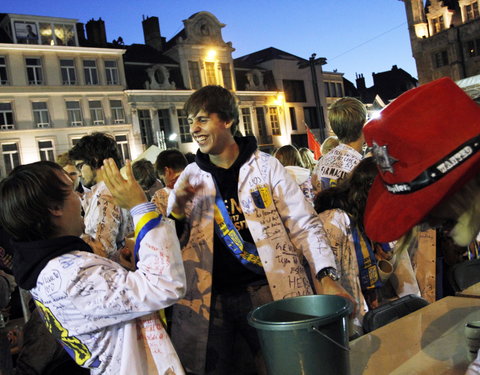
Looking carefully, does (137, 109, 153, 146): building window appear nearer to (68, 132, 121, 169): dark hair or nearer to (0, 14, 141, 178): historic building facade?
(0, 14, 141, 178): historic building facade

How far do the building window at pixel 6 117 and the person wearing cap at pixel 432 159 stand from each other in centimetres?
2843

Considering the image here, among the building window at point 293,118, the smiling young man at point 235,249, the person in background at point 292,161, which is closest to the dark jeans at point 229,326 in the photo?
the smiling young man at point 235,249

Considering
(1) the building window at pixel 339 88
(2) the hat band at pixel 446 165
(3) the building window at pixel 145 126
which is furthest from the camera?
(1) the building window at pixel 339 88

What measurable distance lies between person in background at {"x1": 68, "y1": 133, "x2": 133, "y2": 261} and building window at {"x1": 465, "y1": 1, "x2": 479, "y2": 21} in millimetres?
46756

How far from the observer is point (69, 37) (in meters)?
29.0

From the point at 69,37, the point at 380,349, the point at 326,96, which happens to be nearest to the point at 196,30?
the point at 69,37

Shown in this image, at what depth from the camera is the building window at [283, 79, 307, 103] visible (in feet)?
126

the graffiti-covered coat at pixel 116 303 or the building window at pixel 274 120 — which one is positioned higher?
the building window at pixel 274 120

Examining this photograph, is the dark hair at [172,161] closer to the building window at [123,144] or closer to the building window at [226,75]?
the building window at [123,144]

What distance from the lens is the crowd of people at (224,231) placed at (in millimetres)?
1269

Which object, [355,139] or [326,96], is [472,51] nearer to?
[326,96]

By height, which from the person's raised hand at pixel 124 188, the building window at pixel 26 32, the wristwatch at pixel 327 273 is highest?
the building window at pixel 26 32

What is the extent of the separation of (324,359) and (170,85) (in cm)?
3110

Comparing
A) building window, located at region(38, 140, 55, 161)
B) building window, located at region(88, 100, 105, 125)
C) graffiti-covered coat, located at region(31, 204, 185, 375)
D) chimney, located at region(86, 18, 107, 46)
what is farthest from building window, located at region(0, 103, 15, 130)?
graffiti-covered coat, located at region(31, 204, 185, 375)
